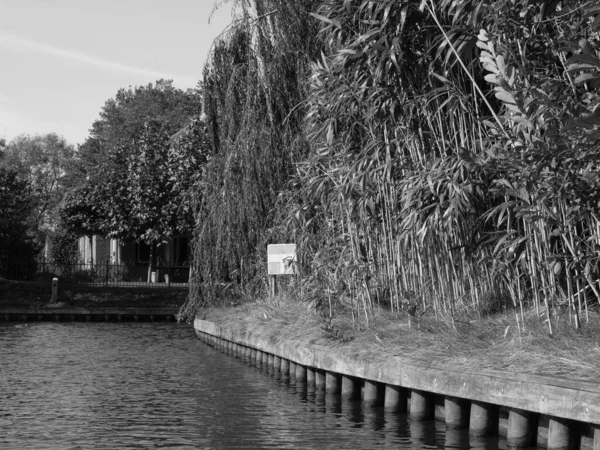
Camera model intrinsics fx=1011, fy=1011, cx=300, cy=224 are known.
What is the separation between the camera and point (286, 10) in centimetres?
2062

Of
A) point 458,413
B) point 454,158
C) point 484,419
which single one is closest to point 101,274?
point 454,158

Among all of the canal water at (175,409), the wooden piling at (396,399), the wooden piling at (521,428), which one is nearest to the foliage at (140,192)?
the canal water at (175,409)

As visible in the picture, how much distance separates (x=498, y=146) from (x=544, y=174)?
3.51 ft

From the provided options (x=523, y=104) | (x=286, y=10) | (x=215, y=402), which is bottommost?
(x=215, y=402)

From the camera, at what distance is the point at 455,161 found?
11.0 metres

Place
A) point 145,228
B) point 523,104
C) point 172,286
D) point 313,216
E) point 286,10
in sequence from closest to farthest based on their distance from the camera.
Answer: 1. point 523,104
2. point 313,216
3. point 286,10
4. point 172,286
5. point 145,228

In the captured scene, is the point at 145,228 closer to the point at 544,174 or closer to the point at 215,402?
the point at 215,402

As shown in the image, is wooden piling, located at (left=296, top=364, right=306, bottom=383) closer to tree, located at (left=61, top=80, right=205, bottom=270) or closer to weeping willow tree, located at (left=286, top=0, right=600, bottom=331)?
weeping willow tree, located at (left=286, top=0, right=600, bottom=331)

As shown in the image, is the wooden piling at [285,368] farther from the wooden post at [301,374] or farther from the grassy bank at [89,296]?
the grassy bank at [89,296]

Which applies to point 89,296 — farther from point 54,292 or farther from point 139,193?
point 139,193

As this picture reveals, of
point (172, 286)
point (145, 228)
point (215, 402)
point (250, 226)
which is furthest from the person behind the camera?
point (145, 228)

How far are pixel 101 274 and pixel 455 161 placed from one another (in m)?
34.9

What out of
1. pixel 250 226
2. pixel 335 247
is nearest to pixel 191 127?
pixel 250 226

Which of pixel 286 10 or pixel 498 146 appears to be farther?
pixel 286 10
